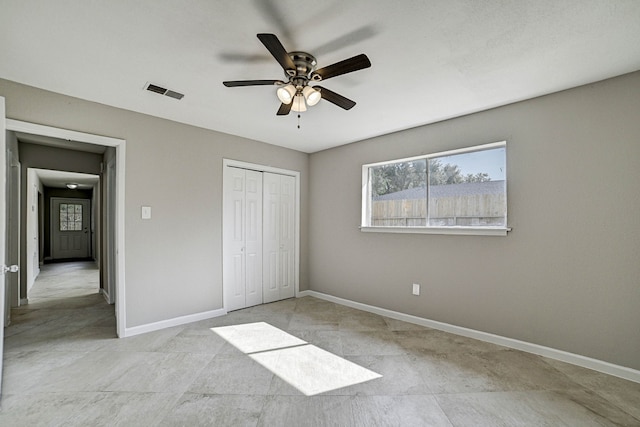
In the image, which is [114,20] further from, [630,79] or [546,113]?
[630,79]

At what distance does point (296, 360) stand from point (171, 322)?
1780 mm

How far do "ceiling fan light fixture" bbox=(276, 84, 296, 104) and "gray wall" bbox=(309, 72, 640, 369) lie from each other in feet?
6.70

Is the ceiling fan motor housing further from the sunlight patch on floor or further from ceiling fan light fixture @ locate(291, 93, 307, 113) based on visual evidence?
the sunlight patch on floor

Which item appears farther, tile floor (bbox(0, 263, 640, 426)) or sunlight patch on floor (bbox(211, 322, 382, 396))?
sunlight patch on floor (bbox(211, 322, 382, 396))

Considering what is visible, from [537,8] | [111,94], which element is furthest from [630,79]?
[111,94]

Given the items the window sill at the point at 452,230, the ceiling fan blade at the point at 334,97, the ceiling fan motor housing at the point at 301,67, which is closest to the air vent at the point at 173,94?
the ceiling fan motor housing at the point at 301,67

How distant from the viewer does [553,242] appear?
2.71m

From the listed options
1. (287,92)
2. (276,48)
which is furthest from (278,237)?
(276,48)

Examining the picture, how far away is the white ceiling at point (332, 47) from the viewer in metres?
1.71

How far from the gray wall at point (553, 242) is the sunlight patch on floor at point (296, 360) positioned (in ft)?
4.85

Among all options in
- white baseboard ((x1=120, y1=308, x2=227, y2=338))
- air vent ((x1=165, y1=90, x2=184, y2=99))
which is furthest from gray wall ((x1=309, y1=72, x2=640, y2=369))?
air vent ((x1=165, y1=90, x2=184, y2=99))

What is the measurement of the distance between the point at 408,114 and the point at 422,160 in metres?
0.71

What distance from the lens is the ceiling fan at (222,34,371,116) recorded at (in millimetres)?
1849

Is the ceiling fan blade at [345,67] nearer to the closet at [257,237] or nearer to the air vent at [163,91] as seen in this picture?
the air vent at [163,91]
